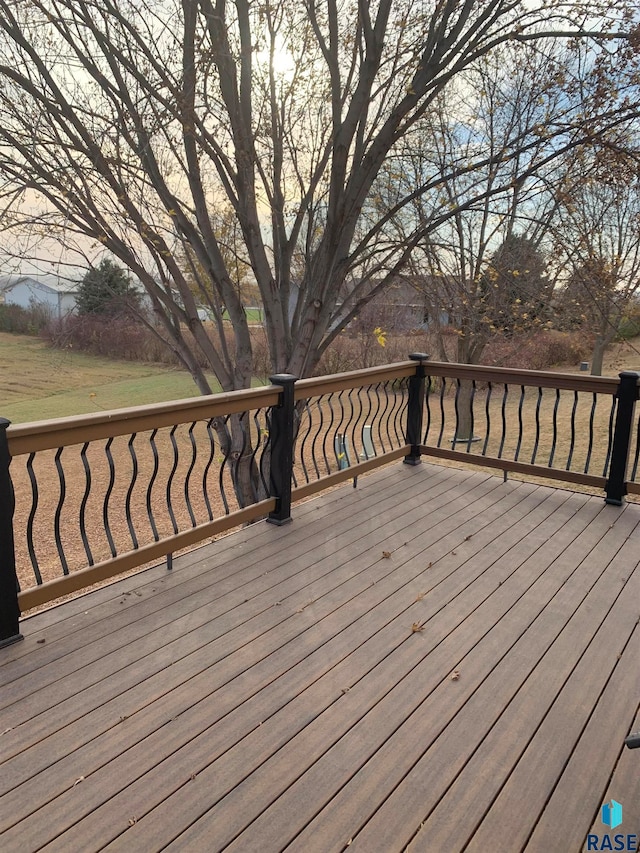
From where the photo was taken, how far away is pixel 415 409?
525 cm

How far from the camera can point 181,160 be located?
18.6 ft

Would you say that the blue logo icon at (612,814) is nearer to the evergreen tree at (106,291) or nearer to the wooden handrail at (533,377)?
the wooden handrail at (533,377)

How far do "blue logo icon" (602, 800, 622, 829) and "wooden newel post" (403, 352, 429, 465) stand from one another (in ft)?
11.9

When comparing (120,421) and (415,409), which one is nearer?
(120,421)

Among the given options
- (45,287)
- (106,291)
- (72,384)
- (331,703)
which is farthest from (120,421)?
(72,384)

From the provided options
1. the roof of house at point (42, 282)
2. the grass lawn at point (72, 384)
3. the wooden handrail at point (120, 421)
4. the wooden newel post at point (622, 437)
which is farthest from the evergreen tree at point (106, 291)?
the grass lawn at point (72, 384)

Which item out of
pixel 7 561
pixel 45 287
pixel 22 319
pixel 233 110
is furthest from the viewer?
pixel 22 319

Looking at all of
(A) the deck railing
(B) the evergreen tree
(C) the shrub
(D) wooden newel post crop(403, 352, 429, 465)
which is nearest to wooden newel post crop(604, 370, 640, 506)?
(A) the deck railing

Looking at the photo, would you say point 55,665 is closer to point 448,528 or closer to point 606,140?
point 448,528

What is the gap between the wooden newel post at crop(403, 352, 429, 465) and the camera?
202 inches

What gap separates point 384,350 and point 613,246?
231 inches

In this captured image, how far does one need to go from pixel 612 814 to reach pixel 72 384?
1624 cm

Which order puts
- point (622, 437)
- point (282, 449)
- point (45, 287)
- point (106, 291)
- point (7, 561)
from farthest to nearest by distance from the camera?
point (45, 287) → point (106, 291) → point (622, 437) → point (282, 449) → point (7, 561)

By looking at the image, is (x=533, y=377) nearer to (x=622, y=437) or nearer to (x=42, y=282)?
(x=622, y=437)
